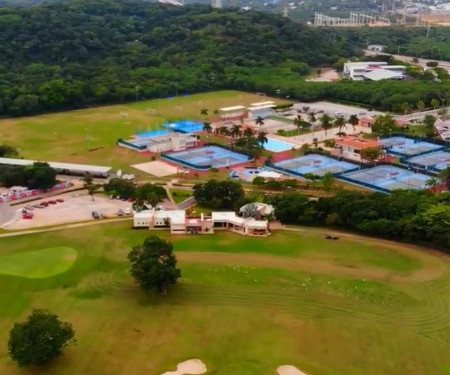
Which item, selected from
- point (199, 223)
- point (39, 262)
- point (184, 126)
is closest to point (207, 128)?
point (184, 126)

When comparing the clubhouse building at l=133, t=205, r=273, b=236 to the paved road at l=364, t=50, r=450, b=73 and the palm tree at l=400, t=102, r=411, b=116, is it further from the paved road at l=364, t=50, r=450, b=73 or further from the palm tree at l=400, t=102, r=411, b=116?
the paved road at l=364, t=50, r=450, b=73

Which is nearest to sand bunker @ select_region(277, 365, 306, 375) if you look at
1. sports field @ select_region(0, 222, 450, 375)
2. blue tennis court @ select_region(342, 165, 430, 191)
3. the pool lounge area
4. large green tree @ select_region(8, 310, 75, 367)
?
sports field @ select_region(0, 222, 450, 375)

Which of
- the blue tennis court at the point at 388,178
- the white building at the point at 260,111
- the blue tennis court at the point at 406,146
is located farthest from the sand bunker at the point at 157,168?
the blue tennis court at the point at 406,146

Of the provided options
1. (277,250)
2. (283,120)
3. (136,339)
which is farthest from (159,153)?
(136,339)

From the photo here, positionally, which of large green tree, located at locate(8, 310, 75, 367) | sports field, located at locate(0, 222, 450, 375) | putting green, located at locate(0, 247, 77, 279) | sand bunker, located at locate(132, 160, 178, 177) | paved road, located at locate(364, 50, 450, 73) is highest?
paved road, located at locate(364, 50, 450, 73)

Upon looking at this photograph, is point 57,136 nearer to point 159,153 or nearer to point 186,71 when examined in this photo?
point 159,153

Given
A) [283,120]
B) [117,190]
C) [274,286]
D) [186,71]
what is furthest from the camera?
[186,71]
